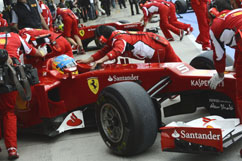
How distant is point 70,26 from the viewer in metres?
12.8

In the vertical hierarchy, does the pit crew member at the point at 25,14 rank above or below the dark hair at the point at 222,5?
below

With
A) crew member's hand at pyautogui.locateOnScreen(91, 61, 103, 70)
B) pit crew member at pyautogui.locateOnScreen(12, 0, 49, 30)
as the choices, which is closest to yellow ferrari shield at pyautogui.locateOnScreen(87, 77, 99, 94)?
crew member's hand at pyautogui.locateOnScreen(91, 61, 103, 70)

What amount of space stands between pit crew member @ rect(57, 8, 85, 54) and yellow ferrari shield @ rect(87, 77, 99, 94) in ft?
23.3

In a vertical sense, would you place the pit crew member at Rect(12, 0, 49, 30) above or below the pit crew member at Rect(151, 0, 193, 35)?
above

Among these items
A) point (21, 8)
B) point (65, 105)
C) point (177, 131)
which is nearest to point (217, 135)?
point (177, 131)

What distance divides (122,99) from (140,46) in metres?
2.12

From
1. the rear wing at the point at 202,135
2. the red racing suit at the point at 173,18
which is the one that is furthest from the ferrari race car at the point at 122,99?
the red racing suit at the point at 173,18

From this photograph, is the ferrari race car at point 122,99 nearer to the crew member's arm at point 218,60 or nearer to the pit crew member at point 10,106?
the crew member's arm at point 218,60

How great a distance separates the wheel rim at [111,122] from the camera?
471cm

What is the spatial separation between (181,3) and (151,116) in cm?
1511

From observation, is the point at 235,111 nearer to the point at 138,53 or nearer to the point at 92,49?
the point at 138,53

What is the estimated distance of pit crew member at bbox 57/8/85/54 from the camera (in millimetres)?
12680

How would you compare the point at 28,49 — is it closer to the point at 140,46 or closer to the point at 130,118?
the point at 140,46

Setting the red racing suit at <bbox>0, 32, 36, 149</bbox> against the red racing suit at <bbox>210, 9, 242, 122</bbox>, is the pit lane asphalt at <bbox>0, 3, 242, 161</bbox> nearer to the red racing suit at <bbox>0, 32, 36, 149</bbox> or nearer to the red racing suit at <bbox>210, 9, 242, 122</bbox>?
the red racing suit at <bbox>0, 32, 36, 149</bbox>
